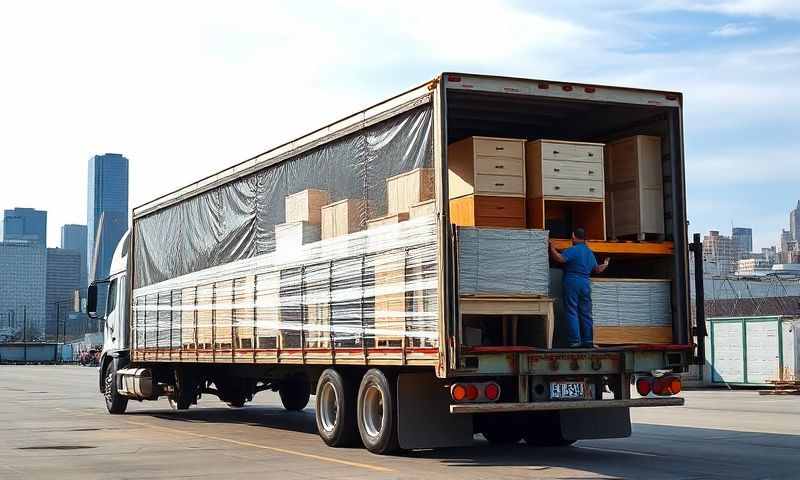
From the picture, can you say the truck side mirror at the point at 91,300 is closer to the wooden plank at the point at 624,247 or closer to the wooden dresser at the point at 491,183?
the wooden dresser at the point at 491,183

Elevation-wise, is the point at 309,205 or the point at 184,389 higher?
the point at 309,205

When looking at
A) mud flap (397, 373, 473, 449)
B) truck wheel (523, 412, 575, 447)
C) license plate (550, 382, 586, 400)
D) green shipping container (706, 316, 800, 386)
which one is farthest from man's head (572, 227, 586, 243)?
green shipping container (706, 316, 800, 386)

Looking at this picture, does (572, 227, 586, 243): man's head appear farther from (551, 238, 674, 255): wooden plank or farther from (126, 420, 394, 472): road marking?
(126, 420, 394, 472): road marking

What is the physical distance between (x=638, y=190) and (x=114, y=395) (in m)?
12.9

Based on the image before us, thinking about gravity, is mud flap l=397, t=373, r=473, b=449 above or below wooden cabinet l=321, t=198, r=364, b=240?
below

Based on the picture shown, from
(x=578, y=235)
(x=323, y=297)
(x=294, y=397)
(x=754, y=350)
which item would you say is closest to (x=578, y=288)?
(x=578, y=235)

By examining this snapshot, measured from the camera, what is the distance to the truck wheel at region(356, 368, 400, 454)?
11.8 m

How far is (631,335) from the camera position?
40.1ft

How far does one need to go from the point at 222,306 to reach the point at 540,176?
636 centimetres

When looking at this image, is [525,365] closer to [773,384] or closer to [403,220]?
[403,220]

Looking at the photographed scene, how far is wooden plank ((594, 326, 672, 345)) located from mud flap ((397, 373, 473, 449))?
173 cm

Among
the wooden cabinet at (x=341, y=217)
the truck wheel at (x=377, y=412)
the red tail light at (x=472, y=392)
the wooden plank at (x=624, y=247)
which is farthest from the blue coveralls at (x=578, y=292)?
the wooden cabinet at (x=341, y=217)

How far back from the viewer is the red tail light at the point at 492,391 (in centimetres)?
1112

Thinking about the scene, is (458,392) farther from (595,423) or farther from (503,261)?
(595,423)
